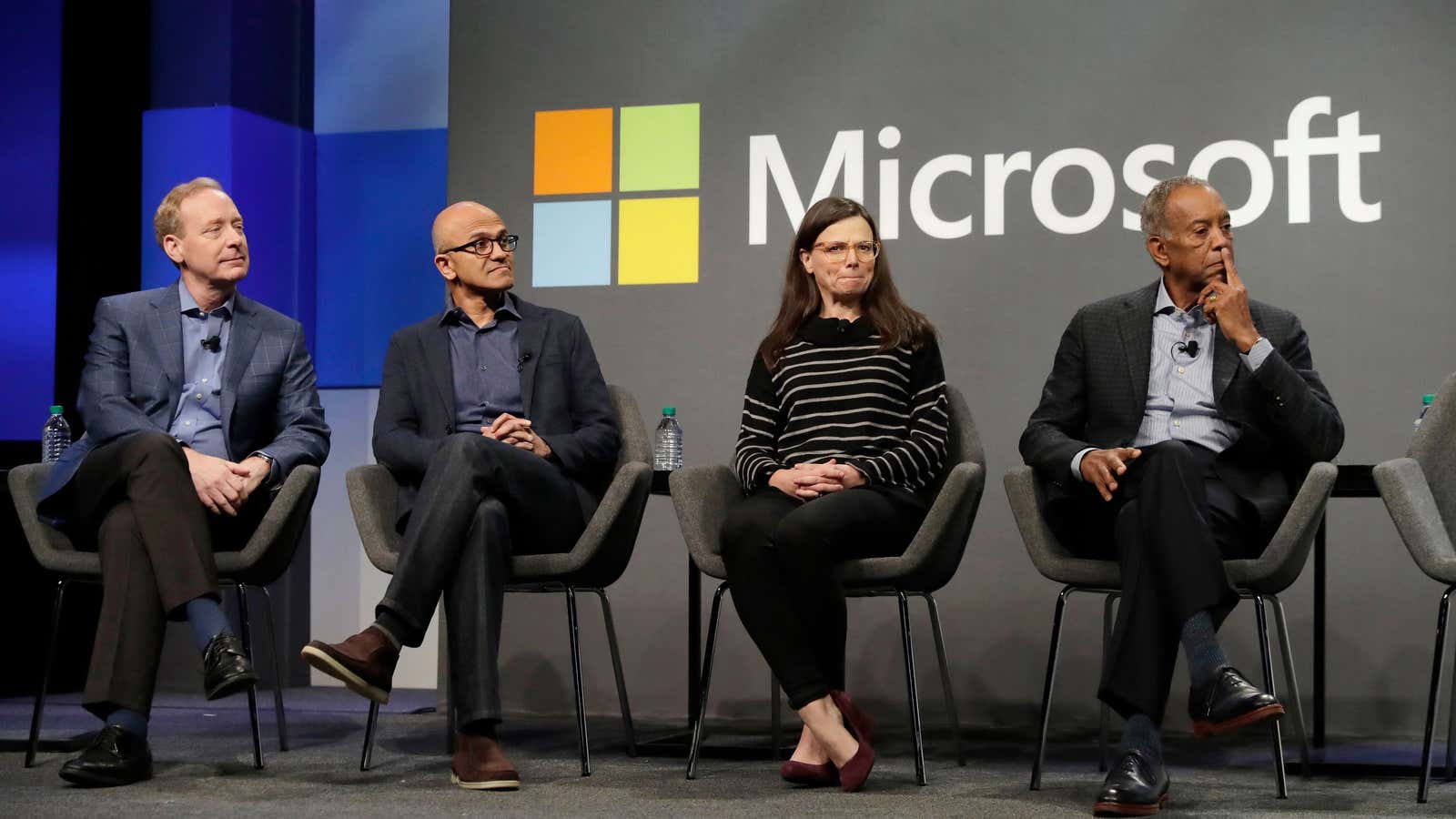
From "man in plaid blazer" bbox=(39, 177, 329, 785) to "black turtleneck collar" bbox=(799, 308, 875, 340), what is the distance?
1.23m

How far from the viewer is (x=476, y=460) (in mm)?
3293

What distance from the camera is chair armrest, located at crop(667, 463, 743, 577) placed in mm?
3461

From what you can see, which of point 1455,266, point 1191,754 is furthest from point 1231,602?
point 1455,266

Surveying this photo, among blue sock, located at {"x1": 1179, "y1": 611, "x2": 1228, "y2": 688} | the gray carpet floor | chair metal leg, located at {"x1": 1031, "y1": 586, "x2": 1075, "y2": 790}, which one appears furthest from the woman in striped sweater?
blue sock, located at {"x1": 1179, "y1": 611, "x2": 1228, "y2": 688}

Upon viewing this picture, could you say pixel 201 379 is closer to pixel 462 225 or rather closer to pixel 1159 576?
pixel 462 225

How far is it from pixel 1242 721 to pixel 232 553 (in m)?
2.25

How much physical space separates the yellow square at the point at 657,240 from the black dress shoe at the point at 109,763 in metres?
2.18

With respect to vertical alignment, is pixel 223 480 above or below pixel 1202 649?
above

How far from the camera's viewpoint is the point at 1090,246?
443cm

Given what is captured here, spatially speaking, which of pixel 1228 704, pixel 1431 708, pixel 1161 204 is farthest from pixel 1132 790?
pixel 1161 204

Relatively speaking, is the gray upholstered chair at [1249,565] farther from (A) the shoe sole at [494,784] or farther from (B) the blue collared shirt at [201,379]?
(B) the blue collared shirt at [201,379]

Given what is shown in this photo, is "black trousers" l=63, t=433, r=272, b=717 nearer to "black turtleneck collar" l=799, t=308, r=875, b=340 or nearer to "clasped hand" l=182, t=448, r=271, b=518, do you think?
"clasped hand" l=182, t=448, r=271, b=518

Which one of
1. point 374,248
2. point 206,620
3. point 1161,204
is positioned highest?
point 374,248

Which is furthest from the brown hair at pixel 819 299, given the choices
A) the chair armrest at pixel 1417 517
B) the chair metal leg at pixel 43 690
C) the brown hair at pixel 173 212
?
the chair metal leg at pixel 43 690
